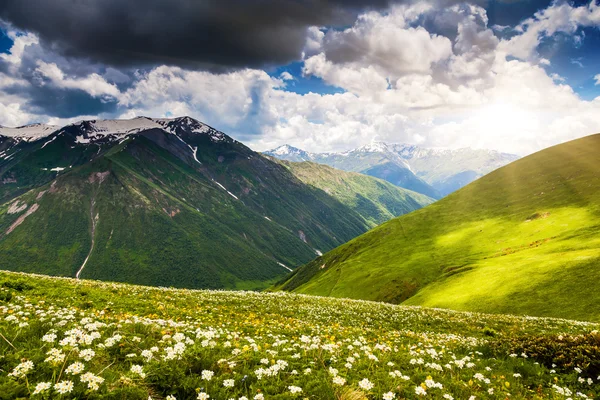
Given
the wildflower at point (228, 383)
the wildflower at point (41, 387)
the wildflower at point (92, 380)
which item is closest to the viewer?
the wildflower at point (41, 387)

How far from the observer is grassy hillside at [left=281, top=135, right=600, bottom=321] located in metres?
53.0

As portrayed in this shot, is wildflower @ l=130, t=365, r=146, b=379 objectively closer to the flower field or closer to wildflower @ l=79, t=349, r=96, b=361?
the flower field

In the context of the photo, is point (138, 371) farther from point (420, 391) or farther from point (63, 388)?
point (420, 391)

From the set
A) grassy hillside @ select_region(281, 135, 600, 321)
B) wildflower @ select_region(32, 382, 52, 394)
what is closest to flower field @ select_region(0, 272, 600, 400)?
wildflower @ select_region(32, 382, 52, 394)

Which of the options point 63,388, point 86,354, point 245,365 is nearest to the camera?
point 63,388

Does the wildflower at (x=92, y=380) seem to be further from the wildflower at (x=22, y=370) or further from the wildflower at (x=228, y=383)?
the wildflower at (x=228, y=383)

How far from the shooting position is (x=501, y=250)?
3893 inches

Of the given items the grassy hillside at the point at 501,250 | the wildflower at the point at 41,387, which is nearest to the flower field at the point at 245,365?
the wildflower at the point at 41,387

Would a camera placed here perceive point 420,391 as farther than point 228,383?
Yes

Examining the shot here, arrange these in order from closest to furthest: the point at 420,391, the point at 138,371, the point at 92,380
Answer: the point at 92,380 → the point at 138,371 → the point at 420,391

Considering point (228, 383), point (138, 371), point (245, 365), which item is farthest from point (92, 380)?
point (245, 365)

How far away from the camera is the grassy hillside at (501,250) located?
5297 cm

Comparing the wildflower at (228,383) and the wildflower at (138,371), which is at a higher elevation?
the wildflower at (138,371)

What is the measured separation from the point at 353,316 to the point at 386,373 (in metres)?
19.7
